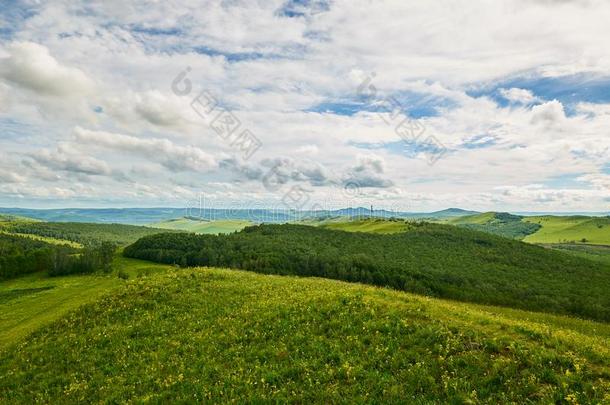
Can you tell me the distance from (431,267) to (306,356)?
141119 mm

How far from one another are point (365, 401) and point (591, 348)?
958 cm

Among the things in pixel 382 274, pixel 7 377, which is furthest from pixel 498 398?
pixel 382 274

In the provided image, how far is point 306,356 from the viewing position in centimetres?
1727

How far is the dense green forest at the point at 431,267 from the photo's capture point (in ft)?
355

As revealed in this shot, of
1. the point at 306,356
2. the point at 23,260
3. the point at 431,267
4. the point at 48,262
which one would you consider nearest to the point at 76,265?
the point at 48,262

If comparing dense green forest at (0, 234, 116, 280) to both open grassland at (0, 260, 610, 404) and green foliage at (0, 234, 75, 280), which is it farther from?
open grassland at (0, 260, 610, 404)

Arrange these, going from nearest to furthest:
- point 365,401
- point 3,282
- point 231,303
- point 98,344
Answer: point 365,401, point 98,344, point 231,303, point 3,282

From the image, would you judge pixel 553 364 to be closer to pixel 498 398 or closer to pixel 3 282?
pixel 498 398

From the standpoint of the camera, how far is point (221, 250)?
153500 mm

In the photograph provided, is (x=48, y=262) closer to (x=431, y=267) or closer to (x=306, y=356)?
(x=431, y=267)

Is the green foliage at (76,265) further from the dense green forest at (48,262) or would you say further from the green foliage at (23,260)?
the green foliage at (23,260)

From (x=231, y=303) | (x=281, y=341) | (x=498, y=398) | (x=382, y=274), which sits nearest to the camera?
(x=498, y=398)

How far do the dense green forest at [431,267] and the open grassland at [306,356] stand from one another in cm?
8483

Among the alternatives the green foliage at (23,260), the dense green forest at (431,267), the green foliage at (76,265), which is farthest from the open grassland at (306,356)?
the green foliage at (23,260)
